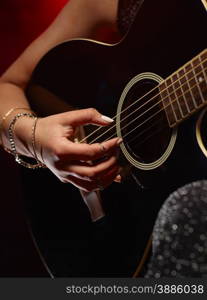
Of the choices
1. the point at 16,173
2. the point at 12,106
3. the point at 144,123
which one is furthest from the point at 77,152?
the point at 16,173

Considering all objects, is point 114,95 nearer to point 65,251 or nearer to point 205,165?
point 205,165

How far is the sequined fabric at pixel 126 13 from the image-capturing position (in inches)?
38.3

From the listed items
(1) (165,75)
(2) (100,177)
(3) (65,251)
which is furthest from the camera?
(3) (65,251)

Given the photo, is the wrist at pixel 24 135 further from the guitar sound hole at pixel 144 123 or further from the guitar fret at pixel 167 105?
the guitar fret at pixel 167 105

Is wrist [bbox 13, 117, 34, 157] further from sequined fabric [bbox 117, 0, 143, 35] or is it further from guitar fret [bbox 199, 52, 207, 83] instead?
guitar fret [bbox 199, 52, 207, 83]

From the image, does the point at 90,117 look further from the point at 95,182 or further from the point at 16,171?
the point at 16,171

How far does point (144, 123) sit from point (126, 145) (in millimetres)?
61

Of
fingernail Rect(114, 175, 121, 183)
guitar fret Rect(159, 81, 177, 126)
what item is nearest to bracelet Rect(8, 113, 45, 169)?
fingernail Rect(114, 175, 121, 183)

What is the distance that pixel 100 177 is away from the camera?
2.77 feet

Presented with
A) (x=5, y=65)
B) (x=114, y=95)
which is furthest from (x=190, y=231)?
(x=5, y=65)

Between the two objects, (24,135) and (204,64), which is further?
(24,135)

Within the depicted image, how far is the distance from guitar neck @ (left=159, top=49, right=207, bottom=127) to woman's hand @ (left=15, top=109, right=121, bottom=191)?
12cm

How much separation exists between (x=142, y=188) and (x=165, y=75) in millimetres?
205

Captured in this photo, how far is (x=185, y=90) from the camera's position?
2.20ft
